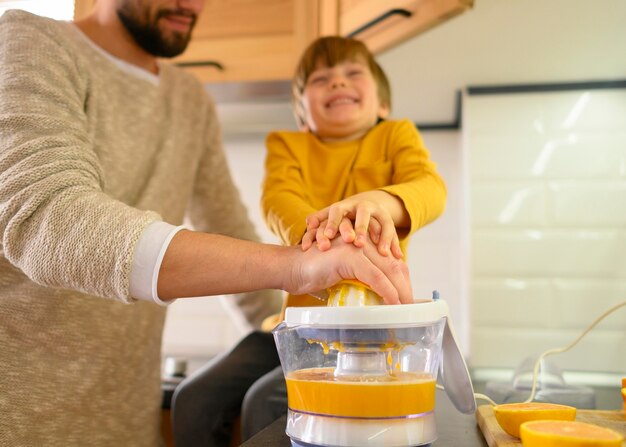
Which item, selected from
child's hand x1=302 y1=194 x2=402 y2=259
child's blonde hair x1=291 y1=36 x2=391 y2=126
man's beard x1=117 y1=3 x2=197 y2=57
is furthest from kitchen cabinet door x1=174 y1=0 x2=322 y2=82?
child's hand x1=302 y1=194 x2=402 y2=259

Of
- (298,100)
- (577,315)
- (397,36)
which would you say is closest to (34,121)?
(298,100)

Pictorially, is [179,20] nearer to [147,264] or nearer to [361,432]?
[147,264]

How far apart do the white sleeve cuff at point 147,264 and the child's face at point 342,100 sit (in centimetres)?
43

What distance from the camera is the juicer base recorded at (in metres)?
0.57

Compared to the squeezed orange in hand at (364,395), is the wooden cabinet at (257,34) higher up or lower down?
higher up

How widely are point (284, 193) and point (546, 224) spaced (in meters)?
1.00

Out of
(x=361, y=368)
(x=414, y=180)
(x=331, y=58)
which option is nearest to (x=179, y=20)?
(x=331, y=58)

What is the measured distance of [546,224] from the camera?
171 cm

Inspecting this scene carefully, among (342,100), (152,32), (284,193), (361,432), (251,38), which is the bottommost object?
(361,432)

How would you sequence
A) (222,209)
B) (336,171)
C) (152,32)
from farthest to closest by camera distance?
(222,209)
(152,32)
(336,171)

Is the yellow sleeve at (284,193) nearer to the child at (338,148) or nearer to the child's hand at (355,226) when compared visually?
the child at (338,148)

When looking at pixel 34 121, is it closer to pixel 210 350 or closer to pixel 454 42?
pixel 454 42

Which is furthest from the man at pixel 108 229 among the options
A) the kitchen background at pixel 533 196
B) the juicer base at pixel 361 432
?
the kitchen background at pixel 533 196

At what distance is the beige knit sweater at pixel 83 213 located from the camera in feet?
2.29
